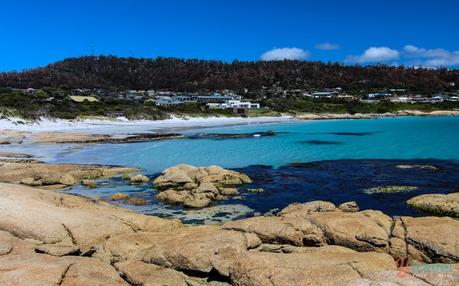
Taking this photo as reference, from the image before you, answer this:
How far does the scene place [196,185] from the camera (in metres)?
26.5

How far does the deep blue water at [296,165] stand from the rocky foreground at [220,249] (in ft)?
21.3

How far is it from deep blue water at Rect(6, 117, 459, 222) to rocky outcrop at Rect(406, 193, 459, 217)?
0.60 m

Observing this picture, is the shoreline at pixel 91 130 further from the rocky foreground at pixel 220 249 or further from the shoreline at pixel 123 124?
the rocky foreground at pixel 220 249

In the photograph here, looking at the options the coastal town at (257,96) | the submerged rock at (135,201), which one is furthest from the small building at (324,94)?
the submerged rock at (135,201)

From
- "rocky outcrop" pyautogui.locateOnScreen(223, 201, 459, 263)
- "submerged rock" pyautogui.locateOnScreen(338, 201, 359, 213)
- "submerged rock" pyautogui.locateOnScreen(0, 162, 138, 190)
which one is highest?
"rocky outcrop" pyautogui.locateOnScreen(223, 201, 459, 263)

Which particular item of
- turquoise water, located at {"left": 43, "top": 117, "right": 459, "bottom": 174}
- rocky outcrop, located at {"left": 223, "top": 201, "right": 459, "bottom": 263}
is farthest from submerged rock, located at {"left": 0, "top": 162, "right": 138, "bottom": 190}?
rocky outcrop, located at {"left": 223, "top": 201, "right": 459, "bottom": 263}

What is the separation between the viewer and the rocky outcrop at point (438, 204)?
1998 centimetres

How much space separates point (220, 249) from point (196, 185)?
48.4 feet

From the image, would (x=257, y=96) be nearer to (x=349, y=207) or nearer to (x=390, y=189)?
(x=390, y=189)

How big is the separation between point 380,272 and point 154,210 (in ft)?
45.5

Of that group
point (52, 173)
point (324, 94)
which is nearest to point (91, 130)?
point (52, 173)

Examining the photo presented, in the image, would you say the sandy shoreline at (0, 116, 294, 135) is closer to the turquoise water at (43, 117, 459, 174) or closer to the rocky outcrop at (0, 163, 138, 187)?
the turquoise water at (43, 117, 459, 174)

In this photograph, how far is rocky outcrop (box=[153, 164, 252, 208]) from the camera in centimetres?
2286

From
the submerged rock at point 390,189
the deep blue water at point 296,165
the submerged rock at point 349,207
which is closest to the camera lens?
the submerged rock at point 349,207
